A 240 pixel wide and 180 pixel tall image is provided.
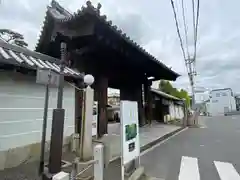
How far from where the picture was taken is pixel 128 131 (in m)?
4.45

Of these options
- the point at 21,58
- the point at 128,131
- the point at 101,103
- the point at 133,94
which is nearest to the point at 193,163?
the point at 128,131

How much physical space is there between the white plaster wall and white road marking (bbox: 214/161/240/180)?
4762 millimetres

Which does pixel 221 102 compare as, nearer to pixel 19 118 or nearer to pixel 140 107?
pixel 140 107

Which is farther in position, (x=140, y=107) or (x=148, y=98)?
(x=148, y=98)

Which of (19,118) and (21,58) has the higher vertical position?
(21,58)

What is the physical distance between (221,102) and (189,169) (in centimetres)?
6055

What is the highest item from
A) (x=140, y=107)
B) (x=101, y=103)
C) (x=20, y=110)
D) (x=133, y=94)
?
(x=133, y=94)

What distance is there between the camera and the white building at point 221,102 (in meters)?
58.1

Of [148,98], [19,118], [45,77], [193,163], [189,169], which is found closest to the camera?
[45,77]

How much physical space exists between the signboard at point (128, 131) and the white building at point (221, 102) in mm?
58851

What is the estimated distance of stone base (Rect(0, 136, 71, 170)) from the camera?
4.72 m

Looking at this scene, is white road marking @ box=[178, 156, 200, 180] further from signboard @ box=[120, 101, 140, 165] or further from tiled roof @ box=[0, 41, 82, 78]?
tiled roof @ box=[0, 41, 82, 78]

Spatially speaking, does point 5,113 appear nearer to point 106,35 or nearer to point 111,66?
point 106,35

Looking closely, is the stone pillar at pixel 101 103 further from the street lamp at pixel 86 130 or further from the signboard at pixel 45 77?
the signboard at pixel 45 77
